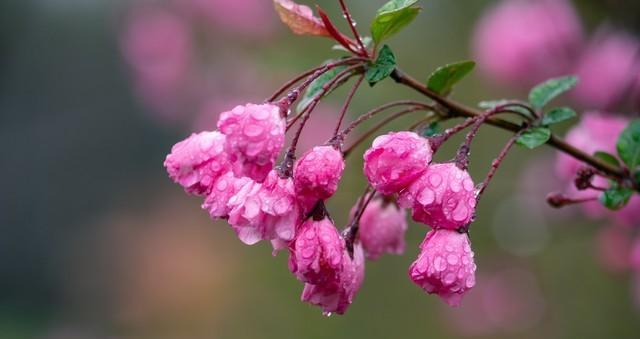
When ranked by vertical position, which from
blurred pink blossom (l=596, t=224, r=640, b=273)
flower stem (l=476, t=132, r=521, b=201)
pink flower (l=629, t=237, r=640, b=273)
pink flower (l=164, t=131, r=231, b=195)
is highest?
pink flower (l=164, t=131, r=231, b=195)

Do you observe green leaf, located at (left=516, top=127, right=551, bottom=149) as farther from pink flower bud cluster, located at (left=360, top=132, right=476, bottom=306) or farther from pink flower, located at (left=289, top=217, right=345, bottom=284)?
pink flower, located at (left=289, top=217, right=345, bottom=284)

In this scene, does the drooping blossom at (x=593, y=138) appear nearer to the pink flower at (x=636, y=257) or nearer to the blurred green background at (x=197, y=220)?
the pink flower at (x=636, y=257)

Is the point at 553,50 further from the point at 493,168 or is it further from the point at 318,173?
the point at 318,173

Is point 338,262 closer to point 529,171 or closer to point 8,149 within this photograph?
point 529,171

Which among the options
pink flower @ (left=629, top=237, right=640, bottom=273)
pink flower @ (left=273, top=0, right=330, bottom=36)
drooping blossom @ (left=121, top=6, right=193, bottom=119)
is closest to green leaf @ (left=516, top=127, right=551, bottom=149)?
pink flower @ (left=273, top=0, right=330, bottom=36)

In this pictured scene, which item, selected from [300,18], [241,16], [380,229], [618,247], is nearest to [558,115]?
[380,229]

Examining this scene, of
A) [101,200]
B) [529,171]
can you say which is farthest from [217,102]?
[101,200]
